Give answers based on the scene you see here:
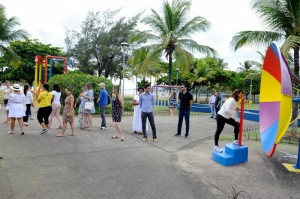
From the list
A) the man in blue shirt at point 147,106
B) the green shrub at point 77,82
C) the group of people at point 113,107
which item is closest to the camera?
the group of people at point 113,107

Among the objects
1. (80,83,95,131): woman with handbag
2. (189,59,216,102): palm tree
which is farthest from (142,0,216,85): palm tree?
(189,59,216,102): palm tree

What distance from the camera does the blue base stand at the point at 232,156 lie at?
5.30 meters

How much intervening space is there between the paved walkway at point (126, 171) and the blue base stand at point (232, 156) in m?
0.16

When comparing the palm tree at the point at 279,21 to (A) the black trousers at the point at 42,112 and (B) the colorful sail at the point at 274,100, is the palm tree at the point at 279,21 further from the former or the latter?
(A) the black trousers at the point at 42,112

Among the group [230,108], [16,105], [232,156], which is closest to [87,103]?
[16,105]

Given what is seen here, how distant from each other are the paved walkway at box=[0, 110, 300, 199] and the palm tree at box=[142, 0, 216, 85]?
10.8m

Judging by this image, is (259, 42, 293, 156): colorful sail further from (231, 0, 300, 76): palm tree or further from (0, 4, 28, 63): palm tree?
(0, 4, 28, 63): palm tree

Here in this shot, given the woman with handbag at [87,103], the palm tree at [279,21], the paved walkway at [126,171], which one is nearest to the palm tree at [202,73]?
the palm tree at [279,21]

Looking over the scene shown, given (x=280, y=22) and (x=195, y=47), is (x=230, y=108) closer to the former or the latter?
(x=280, y=22)

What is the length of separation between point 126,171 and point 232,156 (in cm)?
228

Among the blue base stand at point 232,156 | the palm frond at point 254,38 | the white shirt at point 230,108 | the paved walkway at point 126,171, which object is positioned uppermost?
the palm frond at point 254,38

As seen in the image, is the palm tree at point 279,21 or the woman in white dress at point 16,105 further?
the palm tree at point 279,21

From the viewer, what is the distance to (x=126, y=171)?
4734 mm

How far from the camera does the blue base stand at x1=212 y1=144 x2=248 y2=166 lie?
5298 millimetres
